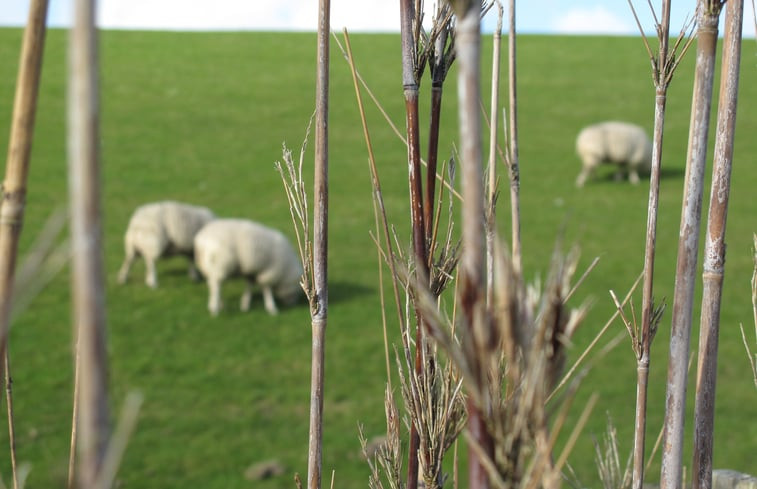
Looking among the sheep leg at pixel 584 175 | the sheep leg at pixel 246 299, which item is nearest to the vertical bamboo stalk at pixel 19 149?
the sheep leg at pixel 246 299

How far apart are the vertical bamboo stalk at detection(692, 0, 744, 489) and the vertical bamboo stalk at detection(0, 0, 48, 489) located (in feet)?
2.74

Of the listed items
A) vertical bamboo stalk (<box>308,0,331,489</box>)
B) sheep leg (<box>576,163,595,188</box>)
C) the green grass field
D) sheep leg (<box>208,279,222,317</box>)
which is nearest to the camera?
vertical bamboo stalk (<box>308,0,331,489</box>)

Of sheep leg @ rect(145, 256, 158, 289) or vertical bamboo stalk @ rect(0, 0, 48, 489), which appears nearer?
vertical bamboo stalk @ rect(0, 0, 48, 489)

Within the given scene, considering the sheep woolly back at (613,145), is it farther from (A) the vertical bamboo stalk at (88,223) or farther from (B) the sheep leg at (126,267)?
(A) the vertical bamboo stalk at (88,223)

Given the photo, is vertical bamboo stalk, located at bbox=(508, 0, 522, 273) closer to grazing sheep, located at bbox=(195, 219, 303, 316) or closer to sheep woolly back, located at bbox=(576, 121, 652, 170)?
grazing sheep, located at bbox=(195, 219, 303, 316)

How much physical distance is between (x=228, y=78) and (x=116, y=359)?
10.7 m

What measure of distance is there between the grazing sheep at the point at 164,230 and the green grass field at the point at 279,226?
55 cm

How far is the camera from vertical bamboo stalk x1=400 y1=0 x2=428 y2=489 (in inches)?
35.5

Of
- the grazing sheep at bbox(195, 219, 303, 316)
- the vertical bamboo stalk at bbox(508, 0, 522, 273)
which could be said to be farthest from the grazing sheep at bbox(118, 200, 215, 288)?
the vertical bamboo stalk at bbox(508, 0, 522, 273)

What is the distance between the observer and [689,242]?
3.09 feet

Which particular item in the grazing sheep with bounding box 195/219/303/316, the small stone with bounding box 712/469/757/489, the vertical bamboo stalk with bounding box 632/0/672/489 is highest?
the vertical bamboo stalk with bounding box 632/0/672/489

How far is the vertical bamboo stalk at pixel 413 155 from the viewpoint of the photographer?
0.90 m

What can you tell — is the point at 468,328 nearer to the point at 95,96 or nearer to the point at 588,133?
the point at 95,96

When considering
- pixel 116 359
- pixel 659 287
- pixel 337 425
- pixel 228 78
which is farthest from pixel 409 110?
pixel 228 78
